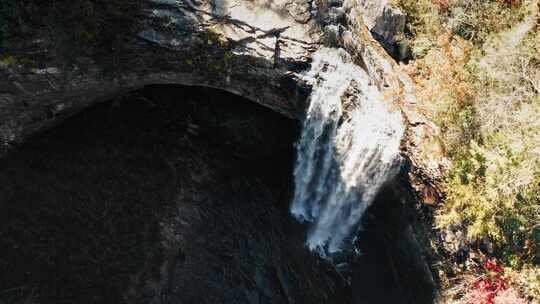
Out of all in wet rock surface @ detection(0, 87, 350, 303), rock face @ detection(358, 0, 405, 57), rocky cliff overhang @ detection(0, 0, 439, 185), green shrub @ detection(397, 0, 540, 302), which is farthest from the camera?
wet rock surface @ detection(0, 87, 350, 303)

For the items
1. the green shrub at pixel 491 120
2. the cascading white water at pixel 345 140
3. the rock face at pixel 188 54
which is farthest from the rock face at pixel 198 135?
the green shrub at pixel 491 120

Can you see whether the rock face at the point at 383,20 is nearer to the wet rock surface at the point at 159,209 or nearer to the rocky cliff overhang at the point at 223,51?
the rocky cliff overhang at the point at 223,51

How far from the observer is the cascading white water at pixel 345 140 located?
33.4 feet

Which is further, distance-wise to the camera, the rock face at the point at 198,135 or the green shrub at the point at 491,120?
the rock face at the point at 198,135

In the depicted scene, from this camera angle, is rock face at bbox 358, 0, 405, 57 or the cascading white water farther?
rock face at bbox 358, 0, 405, 57

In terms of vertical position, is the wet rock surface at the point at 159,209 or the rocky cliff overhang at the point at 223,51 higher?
the rocky cliff overhang at the point at 223,51

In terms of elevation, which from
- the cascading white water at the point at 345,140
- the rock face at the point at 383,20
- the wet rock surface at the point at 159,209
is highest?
the rock face at the point at 383,20

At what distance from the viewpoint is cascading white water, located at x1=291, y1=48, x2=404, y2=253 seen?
401 inches

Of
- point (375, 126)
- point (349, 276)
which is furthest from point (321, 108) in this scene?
point (349, 276)

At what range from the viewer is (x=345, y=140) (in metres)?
10.9

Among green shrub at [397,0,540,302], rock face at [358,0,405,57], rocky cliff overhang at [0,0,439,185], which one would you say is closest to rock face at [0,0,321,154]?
rocky cliff overhang at [0,0,439,185]

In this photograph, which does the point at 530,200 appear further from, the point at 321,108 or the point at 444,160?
the point at 321,108

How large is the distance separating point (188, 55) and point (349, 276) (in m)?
7.51

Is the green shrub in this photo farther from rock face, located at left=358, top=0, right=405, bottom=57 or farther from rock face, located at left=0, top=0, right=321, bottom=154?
rock face, located at left=0, top=0, right=321, bottom=154
